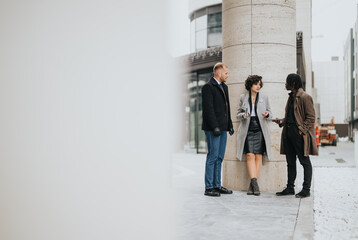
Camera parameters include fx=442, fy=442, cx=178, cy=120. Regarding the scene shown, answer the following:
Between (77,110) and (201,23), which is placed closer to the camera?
(77,110)

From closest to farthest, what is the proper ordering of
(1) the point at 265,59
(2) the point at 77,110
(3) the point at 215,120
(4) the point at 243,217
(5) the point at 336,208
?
(2) the point at 77,110 → (4) the point at 243,217 → (5) the point at 336,208 → (3) the point at 215,120 → (1) the point at 265,59

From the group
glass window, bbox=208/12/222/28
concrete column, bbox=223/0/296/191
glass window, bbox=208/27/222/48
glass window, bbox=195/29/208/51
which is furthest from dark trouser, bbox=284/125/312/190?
glass window, bbox=195/29/208/51

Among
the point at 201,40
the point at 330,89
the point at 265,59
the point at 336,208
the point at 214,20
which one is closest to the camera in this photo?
the point at 336,208

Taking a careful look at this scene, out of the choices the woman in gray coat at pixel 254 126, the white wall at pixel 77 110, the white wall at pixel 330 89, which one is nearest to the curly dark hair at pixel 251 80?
the woman in gray coat at pixel 254 126

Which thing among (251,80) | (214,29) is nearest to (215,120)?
(251,80)

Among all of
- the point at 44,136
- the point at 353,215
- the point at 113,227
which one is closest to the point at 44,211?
the point at 44,136

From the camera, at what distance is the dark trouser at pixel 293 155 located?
622 centimetres

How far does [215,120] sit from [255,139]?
0.76 metres

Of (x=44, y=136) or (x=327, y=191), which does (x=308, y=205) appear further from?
(x=44, y=136)

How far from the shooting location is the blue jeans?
6.41 meters

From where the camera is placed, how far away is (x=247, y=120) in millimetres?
6637

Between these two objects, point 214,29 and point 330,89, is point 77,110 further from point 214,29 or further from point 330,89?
point 330,89

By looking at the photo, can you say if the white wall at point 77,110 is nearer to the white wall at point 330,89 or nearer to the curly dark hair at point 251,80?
the curly dark hair at point 251,80

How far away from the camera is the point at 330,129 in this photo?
107 ft
